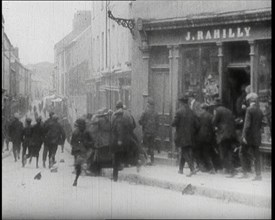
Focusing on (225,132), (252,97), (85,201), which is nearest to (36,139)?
(85,201)

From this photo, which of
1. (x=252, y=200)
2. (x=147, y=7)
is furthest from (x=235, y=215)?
(x=147, y=7)

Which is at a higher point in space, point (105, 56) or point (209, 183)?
point (105, 56)

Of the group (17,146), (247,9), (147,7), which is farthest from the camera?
(147,7)

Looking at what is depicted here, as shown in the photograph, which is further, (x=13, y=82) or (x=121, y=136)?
(x=121, y=136)

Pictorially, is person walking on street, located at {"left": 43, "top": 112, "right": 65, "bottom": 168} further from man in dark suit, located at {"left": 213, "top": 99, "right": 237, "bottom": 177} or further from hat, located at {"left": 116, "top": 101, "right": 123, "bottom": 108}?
man in dark suit, located at {"left": 213, "top": 99, "right": 237, "bottom": 177}

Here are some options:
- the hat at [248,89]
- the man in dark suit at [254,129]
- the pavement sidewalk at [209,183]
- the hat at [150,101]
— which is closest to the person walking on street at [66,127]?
the pavement sidewalk at [209,183]

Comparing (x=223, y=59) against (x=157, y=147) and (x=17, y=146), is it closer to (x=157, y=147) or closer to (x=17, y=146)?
(x=157, y=147)

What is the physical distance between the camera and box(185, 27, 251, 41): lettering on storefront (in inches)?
455

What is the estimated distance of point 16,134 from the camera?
33.2ft

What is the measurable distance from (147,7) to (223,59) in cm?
155

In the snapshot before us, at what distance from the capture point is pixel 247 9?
11227mm

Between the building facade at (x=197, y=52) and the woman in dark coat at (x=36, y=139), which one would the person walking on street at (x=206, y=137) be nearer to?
→ the building facade at (x=197, y=52)

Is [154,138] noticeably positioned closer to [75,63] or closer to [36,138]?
[36,138]

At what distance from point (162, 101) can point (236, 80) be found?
129 cm
